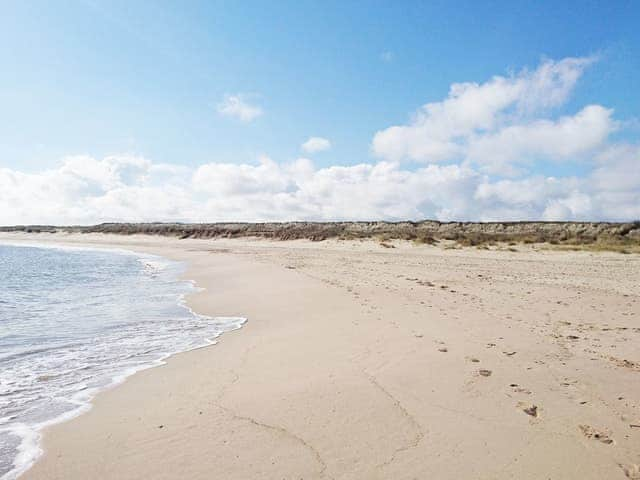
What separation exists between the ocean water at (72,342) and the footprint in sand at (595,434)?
482cm

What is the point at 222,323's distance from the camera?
30.4 ft

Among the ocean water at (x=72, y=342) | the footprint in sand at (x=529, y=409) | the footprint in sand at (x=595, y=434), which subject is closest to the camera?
the footprint in sand at (x=595, y=434)

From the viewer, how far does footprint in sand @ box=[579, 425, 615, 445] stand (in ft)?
11.6

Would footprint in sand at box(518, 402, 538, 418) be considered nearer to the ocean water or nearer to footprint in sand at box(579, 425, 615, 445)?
footprint in sand at box(579, 425, 615, 445)

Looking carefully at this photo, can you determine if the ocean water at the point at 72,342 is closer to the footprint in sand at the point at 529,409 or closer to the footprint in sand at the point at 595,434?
the footprint in sand at the point at 529,409

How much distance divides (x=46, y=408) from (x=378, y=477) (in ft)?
12.8

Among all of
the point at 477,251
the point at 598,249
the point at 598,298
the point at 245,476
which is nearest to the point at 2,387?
the point at 245,476

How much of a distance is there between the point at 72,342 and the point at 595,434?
26.6 feet

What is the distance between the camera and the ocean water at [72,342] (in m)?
4.52

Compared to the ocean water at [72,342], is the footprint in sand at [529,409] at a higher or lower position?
higher

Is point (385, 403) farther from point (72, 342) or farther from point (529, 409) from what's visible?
point (72, 342)

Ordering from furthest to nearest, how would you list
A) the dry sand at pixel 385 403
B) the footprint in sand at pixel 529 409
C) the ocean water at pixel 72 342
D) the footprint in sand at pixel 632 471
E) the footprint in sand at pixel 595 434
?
the ocean water at pixel 72 342 < the footprint in sand at pixel 529 409 < the footprint in sand at pixel 595 434 < the dry sand at pixel 385 403 < the footprint in sand at pixel 632 471

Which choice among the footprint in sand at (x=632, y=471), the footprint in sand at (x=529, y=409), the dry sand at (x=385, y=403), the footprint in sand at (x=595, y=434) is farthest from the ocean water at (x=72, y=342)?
the footprint in sand at (x=595, y=434)

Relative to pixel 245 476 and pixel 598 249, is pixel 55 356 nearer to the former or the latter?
pixel 245 476
